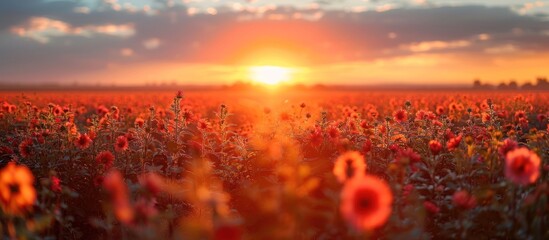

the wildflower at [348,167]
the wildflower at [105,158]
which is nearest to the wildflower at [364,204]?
the wildflower at [348,167]

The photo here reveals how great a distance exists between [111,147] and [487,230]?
18.5ft

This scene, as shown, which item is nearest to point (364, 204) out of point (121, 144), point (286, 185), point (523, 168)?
point (286, 185)

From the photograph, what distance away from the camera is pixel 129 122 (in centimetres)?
1520

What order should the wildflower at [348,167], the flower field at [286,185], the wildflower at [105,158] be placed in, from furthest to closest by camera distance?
1. the wildflower at [105,158]
2. the wildflower at [348,167]
3. the flower field at [286,185]

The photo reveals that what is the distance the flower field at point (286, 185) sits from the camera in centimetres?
296

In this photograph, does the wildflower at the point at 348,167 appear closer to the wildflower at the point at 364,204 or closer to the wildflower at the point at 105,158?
the wildflower at the point at 364,204

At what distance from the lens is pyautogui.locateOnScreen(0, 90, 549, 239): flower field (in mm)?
2959

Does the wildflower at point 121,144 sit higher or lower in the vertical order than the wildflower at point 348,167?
lower

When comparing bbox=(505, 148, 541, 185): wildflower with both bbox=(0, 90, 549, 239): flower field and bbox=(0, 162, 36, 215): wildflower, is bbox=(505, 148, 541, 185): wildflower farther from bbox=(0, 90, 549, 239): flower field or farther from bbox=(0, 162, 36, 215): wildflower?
bbox=(0, 162, 36, 215): wildflower

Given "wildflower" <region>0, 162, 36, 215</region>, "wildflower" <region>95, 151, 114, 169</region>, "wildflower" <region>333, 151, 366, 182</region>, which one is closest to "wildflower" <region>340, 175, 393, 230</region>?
"wildflower" <region>333, 151, 366, 182</region>

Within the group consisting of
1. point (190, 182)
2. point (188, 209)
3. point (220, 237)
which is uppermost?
point (220, 237)

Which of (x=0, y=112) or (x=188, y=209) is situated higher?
(x=0, y=112)

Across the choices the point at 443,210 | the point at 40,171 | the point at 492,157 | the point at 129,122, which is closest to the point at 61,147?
the point at 40,171

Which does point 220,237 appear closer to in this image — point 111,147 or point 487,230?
point 487,230
